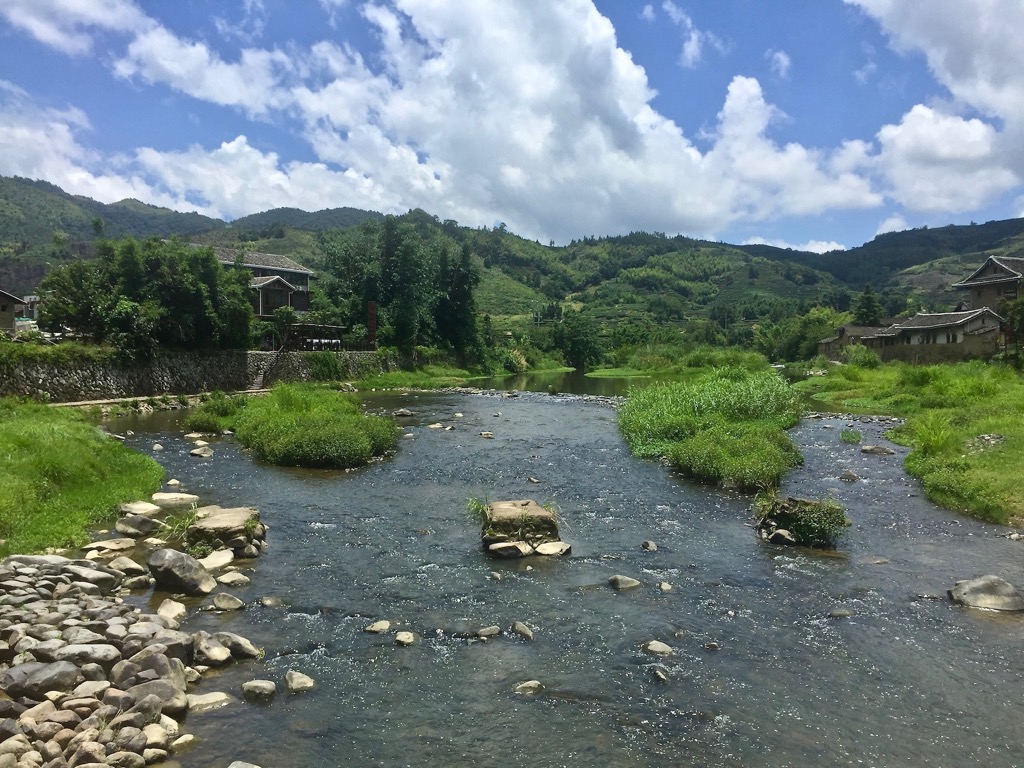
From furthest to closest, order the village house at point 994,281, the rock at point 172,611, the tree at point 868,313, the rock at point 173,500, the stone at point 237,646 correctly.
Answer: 1. the tree at point 868,313
2. the village house at point 994,281
3. the rock at point 173,500
4. the rock at point 172,611
5. the stone at point 237,646

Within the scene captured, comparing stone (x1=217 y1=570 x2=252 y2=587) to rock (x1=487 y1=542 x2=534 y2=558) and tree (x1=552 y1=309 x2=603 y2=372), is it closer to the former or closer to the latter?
rock (x1=487 y1=542 x2=534 y2=558)

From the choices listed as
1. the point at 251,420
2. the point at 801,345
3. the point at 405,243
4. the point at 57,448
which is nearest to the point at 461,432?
the point at 251,420

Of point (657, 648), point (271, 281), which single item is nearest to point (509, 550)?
point (657, 648)

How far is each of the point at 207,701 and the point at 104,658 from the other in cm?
148

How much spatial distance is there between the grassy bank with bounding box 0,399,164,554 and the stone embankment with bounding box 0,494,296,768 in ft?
4.41


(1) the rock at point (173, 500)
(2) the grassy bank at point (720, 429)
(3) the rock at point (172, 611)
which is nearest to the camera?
(3) the rock at point (172, 611)

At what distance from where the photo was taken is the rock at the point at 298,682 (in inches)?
363

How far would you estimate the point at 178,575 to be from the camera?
12.2 meters

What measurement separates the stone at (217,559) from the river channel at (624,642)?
80cm

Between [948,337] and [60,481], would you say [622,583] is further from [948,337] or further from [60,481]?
[948,337]

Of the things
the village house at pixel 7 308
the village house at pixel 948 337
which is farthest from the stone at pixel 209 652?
the village house at pixel 948 337

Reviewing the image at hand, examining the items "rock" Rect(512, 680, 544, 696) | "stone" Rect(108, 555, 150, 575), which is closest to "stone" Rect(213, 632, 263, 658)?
"stone" Rect(108, 555, 150, 575)

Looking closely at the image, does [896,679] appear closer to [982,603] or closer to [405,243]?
[982,603]

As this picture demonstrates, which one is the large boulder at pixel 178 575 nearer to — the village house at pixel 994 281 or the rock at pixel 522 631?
the rock at pixel 522 631
